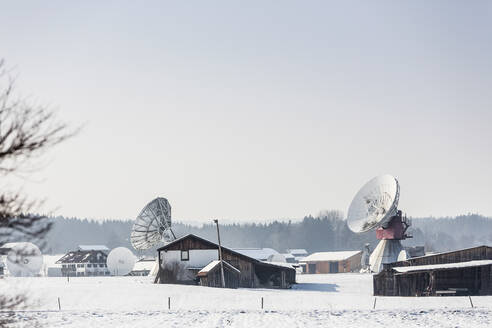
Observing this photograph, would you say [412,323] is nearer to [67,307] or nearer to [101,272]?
[67,307]

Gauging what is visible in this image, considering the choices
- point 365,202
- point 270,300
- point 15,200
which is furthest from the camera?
point 365,202

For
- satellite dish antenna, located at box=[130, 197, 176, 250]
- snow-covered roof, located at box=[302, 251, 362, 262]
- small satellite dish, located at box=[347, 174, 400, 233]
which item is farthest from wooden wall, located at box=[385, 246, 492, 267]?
snow-covered roof, located at box=[302, 251, 362, 262]

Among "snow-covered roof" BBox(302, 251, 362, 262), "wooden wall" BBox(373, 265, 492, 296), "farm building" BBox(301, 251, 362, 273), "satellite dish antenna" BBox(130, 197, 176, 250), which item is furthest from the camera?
"snow-covered roof" BBox(302, 251, 362, 262)

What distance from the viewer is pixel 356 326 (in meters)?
34.3

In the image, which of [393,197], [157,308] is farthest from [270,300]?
[393,197]

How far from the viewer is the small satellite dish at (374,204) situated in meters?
72.4

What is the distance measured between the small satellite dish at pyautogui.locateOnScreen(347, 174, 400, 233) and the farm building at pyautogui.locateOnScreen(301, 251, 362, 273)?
57136mm

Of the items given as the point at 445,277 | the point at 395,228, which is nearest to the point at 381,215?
the point at 395,228

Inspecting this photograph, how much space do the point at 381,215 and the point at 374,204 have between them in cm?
253

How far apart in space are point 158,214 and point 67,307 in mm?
27570

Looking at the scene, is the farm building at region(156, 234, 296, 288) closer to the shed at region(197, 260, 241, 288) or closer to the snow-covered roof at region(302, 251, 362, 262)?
the shed at region(197, 260, 241, 288)

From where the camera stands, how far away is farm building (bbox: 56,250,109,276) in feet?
451

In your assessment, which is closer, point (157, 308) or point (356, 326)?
point (356, 326)

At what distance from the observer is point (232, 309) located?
44.8m
